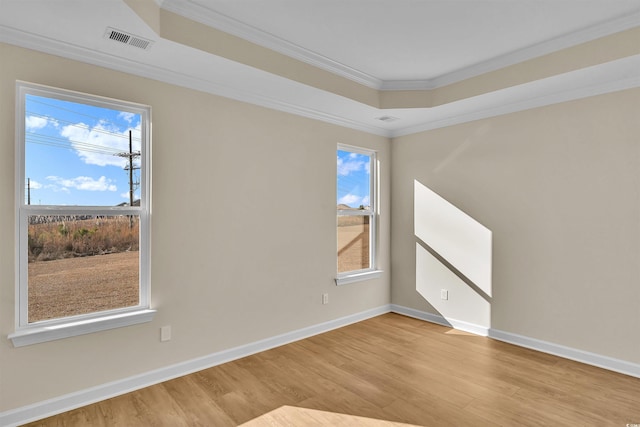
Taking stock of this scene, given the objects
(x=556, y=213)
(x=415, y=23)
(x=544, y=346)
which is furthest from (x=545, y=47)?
(x=544, y=346)

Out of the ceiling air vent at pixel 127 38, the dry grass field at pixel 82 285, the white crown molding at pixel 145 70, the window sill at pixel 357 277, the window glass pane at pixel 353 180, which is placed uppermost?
the ceiling air vent at pixel 127 38

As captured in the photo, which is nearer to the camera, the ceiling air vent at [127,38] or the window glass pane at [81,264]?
the ceiling air vent at [127,38]

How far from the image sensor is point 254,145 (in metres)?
3.37

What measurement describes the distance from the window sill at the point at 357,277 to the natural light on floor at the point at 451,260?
557mm

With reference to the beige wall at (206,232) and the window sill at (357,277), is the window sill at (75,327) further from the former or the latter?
the window sill at (357,277)

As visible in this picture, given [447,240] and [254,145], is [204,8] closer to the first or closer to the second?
[254,145]

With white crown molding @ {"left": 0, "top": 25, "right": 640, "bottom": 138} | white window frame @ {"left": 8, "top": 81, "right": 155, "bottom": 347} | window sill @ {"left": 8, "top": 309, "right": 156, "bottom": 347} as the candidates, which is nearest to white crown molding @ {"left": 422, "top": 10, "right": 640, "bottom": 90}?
white crown molding @ {"left": 0, "top": 25, "right": 640, "bottom": 138}

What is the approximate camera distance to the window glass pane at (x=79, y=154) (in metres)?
2.34

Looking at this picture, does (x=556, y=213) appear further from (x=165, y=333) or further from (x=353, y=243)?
(x=165, y=333)

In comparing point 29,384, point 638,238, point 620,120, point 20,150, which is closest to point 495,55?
point 620,120

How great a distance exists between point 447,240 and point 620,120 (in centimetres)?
198

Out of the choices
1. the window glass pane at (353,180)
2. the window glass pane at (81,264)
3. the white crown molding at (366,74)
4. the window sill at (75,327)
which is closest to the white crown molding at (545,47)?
the white crown molding at (366,74)

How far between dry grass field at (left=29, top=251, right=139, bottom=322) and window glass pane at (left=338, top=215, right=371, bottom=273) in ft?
7.72

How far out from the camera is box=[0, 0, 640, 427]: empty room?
2.29 meters
